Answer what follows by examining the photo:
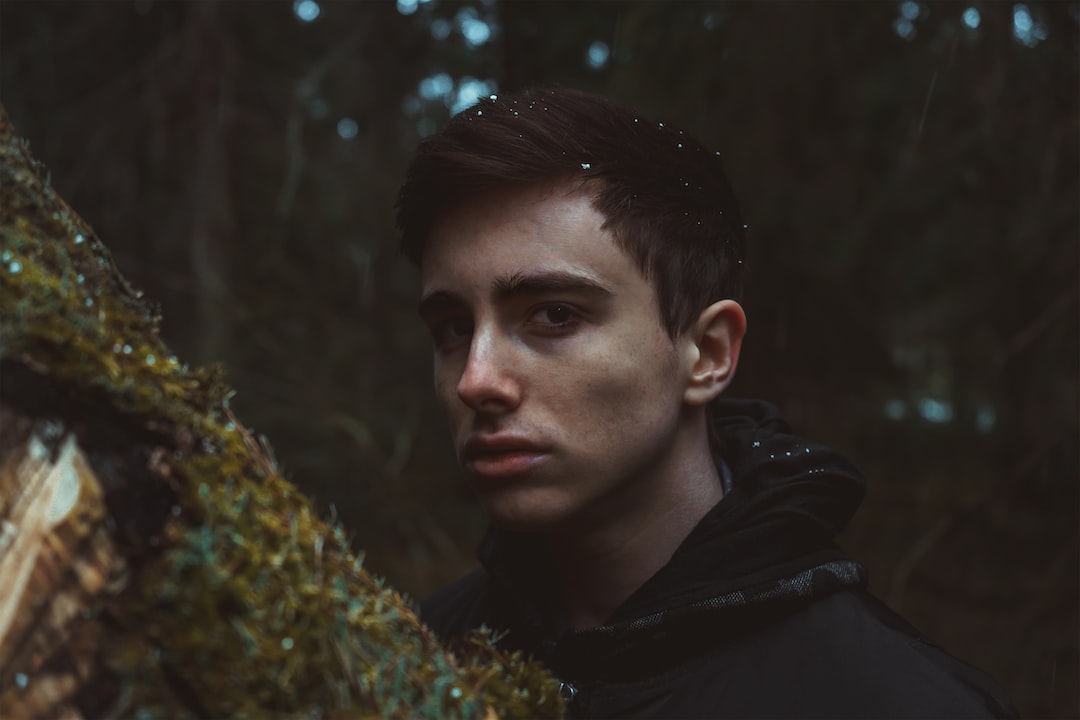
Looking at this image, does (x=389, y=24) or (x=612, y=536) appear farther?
(x=389, y=24)

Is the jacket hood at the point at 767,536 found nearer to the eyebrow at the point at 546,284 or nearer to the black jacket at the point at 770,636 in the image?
the black jacket at the point at 770,636

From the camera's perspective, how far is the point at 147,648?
113 cm

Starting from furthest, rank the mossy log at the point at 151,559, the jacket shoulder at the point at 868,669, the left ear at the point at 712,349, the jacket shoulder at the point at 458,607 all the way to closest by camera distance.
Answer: the jacket shoulder at the point at 458,607
the left ear at the point at 712,349
the jacket shoulder at the point at 868,669
the mossy log at the point at 151,559

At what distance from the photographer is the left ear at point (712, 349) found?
100 inches

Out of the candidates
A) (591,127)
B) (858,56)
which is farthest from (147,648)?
(858,56)

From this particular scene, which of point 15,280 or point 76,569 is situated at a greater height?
point 15,280

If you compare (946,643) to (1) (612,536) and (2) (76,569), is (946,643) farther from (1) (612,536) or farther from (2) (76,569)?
(2) (76,569)

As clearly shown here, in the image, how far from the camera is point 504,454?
7.47 ft

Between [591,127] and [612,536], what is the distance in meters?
1.13

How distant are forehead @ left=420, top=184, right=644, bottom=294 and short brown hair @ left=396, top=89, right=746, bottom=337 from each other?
4 cm

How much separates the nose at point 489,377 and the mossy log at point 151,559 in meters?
0.87

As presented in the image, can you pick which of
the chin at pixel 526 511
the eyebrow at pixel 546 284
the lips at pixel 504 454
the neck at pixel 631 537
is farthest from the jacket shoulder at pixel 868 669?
the eyebrow at pixel 546 284

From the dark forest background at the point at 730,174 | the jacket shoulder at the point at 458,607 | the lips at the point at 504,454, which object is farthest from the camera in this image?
the dark forest background at the point at 730,174

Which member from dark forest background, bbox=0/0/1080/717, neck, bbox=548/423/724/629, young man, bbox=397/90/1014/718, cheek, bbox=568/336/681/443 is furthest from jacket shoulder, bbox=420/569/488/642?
dark forest background, bbox=0/0/1080/717
